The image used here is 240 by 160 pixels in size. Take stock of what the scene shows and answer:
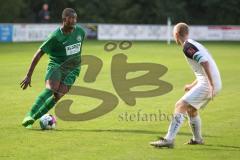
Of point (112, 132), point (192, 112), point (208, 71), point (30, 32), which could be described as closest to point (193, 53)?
point (208, 71)

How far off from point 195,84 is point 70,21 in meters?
2.59

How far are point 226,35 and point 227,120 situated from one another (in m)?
33.4

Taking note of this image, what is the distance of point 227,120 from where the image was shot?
1182cm

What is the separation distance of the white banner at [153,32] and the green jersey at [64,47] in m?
31.0

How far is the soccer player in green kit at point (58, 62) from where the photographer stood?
10.9 metres

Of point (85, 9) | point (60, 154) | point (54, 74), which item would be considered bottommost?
point (60, 154)

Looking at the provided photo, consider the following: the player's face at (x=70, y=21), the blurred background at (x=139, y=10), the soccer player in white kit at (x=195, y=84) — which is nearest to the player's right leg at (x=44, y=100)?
the player's face at (x=70, y=21)

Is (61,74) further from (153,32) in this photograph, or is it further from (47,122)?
(153,32)

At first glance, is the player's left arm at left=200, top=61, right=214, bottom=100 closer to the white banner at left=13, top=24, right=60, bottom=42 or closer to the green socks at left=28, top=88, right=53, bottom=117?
the green socks at left=28, top=88, right=53, bottom=117

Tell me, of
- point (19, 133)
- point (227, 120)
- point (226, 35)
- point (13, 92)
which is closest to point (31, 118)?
point (19, 133)

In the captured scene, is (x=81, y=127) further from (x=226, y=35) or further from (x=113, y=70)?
(x=226, y=35)

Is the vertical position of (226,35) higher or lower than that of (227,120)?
higher

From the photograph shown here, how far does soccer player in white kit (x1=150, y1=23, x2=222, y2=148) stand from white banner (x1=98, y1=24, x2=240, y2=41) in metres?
33.1

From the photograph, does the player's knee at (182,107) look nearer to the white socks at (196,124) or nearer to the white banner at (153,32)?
the white socks at (196,124)
